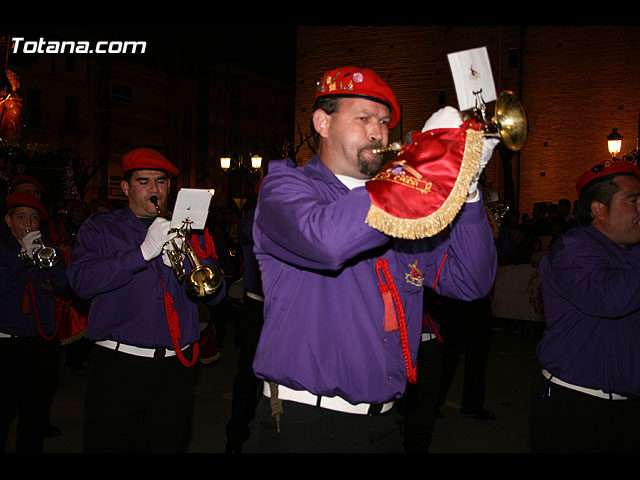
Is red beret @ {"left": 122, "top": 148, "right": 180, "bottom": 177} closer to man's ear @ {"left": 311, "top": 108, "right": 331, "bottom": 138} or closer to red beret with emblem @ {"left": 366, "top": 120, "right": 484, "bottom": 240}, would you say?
man's ear @ {"left": 311, "top": 108, "right": 331, "bottom": 138}

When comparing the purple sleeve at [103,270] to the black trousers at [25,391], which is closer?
the purple sleeve at [103,270]

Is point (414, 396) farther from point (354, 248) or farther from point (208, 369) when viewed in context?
point (208, 369)

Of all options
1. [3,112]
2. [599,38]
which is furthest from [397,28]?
[3,112]

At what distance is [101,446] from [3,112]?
53.5 feet

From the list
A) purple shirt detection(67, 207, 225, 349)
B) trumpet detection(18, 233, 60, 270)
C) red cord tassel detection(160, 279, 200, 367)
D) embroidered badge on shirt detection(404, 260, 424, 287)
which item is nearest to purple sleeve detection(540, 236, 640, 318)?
embroidered badge on shirt detection(404, 260, 424, 287)

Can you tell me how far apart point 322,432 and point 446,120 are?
118 cm

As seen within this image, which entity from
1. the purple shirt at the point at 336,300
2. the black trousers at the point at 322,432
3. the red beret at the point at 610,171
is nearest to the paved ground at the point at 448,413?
the red beret at the point at 610,171

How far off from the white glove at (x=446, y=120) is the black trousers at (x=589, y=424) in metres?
2.05

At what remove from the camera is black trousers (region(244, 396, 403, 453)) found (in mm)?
2203

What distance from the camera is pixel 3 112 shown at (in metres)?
17.2

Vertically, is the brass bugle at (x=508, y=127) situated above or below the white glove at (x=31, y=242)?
above

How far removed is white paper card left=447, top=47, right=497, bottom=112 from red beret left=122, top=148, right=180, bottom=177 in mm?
2798

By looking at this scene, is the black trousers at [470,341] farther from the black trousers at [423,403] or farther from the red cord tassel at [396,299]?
the red cord tassel at [396,299]

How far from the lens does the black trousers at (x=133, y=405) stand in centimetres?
371
